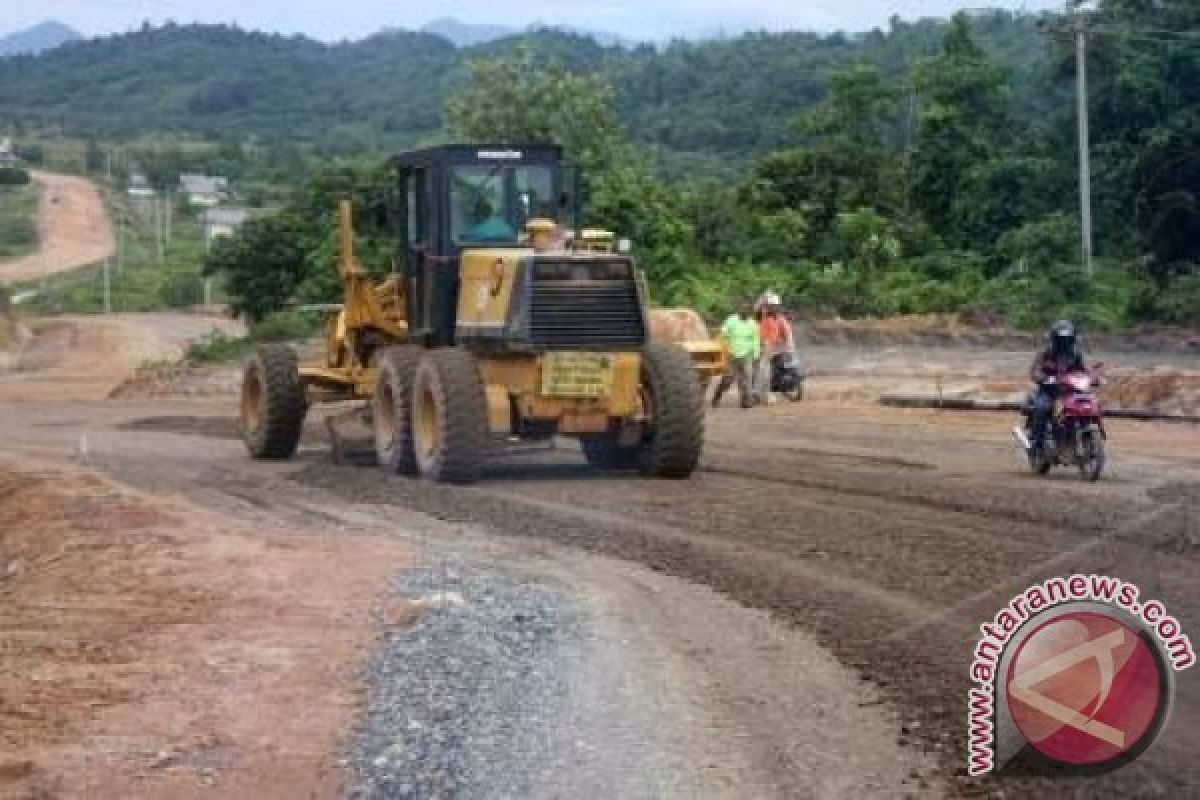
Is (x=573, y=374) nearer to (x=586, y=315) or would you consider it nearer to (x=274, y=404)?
(x=586, y=315)

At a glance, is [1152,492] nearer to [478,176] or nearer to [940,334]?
[478,176]

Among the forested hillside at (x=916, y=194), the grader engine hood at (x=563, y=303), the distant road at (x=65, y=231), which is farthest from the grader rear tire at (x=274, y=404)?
the distant road at (x=65, y=231)

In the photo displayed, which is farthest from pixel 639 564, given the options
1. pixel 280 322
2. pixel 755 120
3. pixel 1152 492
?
pixel 755 120

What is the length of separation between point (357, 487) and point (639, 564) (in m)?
6.08

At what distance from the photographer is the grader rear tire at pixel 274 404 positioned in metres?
22.3

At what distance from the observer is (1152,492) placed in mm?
16406

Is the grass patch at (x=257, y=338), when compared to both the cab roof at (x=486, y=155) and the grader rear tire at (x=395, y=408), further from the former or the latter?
the cab roof at (x=486, y=155)

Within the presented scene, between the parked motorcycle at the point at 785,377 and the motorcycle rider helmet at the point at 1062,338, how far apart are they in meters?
12.7

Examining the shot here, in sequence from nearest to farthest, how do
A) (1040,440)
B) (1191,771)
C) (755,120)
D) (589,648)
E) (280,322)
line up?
1. (1191,771)
2. (589,648)
3. (1040,440)
4. (280,322)
5. (755,120)

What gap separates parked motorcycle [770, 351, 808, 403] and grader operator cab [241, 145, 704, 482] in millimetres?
10761

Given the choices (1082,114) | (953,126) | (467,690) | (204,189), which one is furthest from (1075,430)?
(204,189)

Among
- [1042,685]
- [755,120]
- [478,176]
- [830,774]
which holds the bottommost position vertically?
[830,774]

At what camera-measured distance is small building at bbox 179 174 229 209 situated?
129750 millimetres

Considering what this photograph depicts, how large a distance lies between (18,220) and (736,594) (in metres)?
123
